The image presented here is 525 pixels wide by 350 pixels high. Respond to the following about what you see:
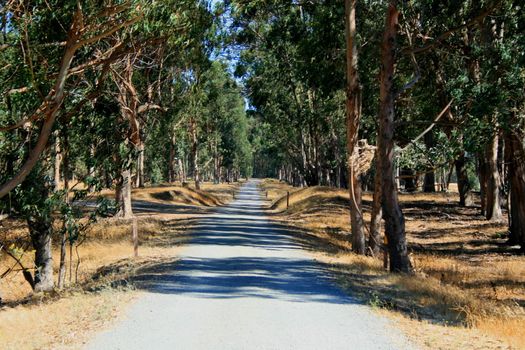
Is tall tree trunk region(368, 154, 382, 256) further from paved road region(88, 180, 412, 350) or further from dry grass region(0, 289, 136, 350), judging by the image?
dry grass region(0, 289, 136, 350)

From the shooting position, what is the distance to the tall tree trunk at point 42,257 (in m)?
15.4

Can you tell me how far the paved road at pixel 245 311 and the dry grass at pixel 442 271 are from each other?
0.69m

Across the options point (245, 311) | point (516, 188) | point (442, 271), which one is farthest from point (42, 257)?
point (516, 188)

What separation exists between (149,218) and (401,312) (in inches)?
841

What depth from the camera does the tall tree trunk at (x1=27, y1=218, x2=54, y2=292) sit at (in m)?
15.4

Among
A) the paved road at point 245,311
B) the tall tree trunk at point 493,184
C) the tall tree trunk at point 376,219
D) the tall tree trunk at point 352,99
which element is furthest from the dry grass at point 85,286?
the tall tree trunk at point 493,184

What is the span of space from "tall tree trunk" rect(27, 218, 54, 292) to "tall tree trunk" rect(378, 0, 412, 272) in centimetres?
874

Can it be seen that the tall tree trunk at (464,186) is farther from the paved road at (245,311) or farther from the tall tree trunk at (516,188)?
the paved road at (245,311)

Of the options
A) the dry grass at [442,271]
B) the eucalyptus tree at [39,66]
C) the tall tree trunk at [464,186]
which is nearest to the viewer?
the dry grass at [442,271]

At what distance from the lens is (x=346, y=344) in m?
7.07

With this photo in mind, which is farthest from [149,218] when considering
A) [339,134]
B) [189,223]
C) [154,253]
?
[339,134]

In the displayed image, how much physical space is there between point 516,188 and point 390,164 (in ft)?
26.8

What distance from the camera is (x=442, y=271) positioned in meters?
16.6

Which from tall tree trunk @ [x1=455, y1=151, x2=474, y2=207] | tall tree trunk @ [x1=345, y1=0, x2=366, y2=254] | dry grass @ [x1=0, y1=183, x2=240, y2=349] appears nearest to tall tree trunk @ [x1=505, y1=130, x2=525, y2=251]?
tall tree trunk @ [x1=345, y1=0, x2=366, y2=254]
